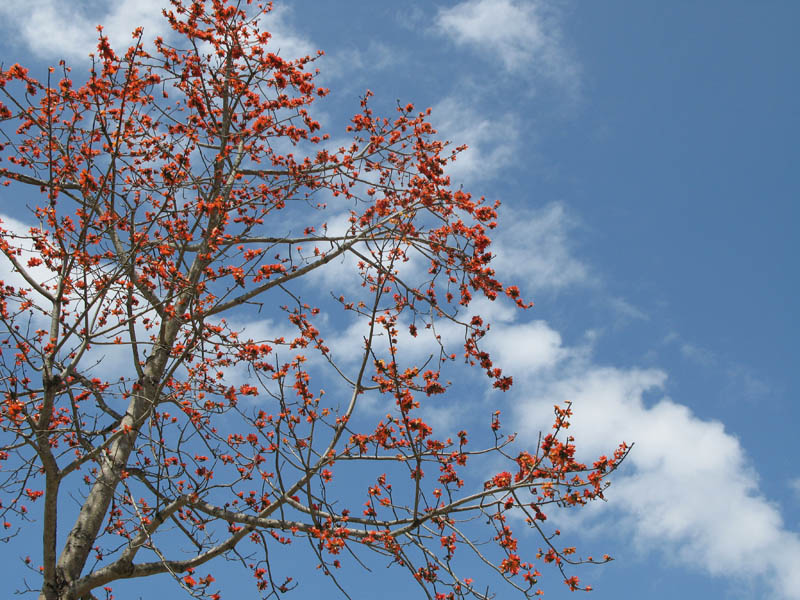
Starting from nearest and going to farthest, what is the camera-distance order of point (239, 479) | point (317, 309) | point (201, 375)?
point (239, 479)
point (317, 309)
point (201, 375)

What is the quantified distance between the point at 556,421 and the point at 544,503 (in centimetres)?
77

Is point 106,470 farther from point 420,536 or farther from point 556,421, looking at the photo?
point 556,421

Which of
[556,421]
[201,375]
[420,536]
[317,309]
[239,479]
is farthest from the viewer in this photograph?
[201,375]

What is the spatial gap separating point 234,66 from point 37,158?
9.03 ft

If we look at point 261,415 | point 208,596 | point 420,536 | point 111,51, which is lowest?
point 208,596

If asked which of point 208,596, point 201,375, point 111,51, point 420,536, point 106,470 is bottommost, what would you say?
point 208,596

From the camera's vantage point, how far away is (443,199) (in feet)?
27.0

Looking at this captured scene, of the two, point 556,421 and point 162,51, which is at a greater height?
point 162,51

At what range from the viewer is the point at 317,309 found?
7590mm

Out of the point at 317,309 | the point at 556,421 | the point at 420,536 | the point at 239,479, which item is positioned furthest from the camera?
the point at 317,309

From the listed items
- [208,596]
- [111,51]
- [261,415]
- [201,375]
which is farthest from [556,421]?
[111,51]

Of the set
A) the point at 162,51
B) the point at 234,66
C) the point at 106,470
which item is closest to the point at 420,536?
the point at 106,470

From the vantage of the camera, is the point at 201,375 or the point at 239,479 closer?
the point at 239,479

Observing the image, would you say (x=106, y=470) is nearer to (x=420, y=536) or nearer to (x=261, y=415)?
(x=261, y=415)
